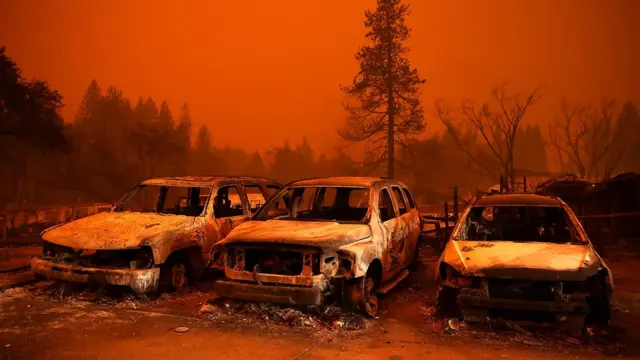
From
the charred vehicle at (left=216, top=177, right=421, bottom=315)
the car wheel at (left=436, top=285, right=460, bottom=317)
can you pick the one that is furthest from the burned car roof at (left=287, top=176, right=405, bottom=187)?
the car wheel at (left=436, top=285, right=460, bottom=317)

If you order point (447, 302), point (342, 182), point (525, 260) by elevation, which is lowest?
point (447, 302)

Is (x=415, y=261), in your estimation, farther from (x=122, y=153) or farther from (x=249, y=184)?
(x=122, y=153)

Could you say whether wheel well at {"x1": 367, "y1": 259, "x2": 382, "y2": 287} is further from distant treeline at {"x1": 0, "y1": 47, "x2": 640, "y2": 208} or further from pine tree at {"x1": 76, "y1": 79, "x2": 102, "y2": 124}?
pine tree at {"x1": 76, "y1": 79, "x2": 102, "y2": 124}

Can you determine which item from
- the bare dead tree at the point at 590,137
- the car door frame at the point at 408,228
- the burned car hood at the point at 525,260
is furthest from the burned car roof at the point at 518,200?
the bare dead tree at the point at 590,137

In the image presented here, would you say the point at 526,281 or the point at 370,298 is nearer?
the point at 526,281

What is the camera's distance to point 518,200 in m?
6.61

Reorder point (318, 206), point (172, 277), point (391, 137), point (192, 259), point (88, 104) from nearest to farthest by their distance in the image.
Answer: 1. point (172, 277)
2. point (192, 259)
3. point (318, 206)
4. point (391, 137)
5. point (88, 104)

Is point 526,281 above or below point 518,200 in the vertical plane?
below

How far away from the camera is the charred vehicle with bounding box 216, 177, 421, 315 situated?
5.38m

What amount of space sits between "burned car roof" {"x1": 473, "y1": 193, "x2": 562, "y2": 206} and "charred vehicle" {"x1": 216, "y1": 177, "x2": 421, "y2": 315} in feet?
4.00

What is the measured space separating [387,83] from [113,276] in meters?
34.7

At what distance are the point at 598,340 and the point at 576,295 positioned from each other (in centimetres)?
51

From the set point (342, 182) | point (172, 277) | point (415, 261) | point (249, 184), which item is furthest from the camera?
point (249, 184)

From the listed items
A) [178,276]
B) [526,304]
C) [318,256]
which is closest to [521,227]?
[526,304]
